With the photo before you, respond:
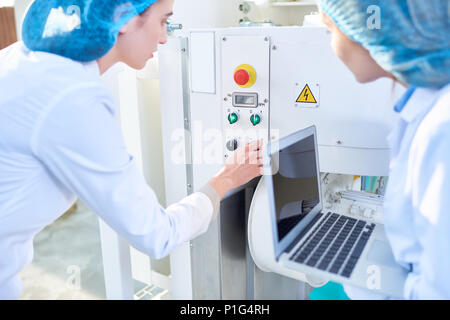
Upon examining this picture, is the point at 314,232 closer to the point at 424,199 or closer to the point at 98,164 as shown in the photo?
the point at 424,199

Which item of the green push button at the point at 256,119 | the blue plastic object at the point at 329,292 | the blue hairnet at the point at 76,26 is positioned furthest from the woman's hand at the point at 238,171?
the blue plastic object at the point at 329,292

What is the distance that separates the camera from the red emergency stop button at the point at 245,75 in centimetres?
112

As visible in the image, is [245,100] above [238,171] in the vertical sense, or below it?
above

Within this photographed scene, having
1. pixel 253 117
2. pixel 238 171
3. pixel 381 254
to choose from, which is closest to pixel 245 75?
pixel 253 117

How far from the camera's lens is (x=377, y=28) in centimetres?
68

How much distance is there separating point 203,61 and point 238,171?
1.24ft

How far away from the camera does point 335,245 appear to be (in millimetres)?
847

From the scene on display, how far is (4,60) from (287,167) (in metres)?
0.64

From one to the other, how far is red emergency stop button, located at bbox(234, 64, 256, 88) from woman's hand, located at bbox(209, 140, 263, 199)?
0.21 meters

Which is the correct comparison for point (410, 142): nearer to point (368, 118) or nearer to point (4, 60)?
point (368, 118)

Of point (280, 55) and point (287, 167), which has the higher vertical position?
point (280, 55)

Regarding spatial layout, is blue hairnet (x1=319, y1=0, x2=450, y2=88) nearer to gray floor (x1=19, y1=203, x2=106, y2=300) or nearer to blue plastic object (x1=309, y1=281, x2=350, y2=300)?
blue plastic object (x1=309, y1=281, x2=350, y2=300)

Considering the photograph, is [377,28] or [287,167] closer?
[377,28]
